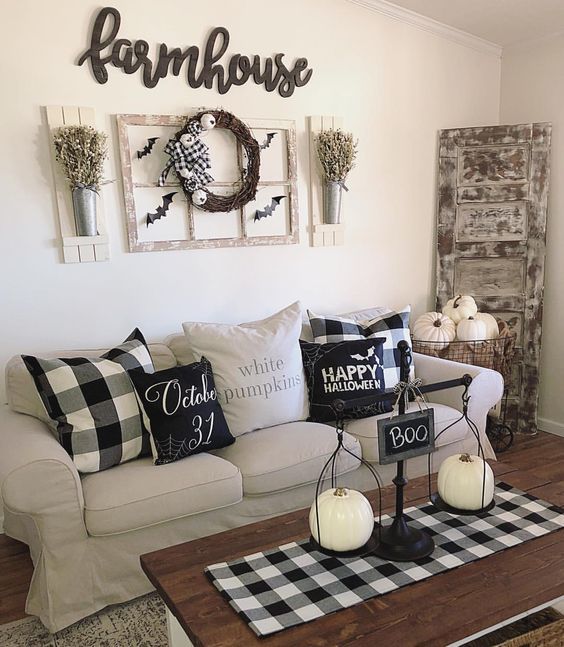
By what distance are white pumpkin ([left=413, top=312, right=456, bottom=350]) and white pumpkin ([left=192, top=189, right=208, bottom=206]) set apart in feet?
4.61

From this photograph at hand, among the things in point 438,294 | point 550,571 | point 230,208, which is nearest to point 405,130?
point 438,294

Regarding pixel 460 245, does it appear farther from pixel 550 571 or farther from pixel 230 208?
pixel 550 571

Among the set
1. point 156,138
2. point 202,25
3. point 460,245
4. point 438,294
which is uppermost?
point 202,25

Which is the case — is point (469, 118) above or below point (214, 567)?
above

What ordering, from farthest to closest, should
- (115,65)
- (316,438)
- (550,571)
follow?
(115,65) < (316,438) < (550,571)

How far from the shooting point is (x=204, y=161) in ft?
9.96

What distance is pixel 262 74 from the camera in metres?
3.21

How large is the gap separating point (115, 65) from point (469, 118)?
2.28 m

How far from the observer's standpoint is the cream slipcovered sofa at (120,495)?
2064 mm

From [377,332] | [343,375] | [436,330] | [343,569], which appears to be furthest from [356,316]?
[343,569]

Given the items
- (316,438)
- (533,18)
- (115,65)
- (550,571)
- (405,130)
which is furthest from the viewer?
(405,130)

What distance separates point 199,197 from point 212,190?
0.41 feet

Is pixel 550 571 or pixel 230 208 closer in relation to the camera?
pixel 550 571

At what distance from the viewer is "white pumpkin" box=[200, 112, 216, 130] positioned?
9.77 feet
